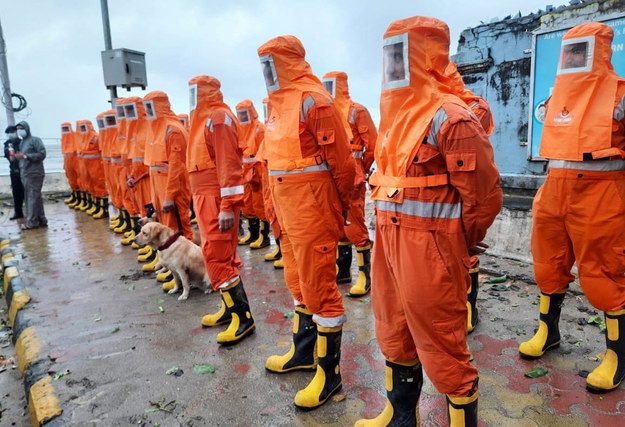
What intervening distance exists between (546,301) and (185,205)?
4.22 m

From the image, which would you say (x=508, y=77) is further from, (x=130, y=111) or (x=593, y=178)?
(x=130, y=111)

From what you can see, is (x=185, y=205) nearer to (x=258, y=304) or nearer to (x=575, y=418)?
(x=258, y=304)

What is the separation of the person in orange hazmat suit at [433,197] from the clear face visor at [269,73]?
111cm

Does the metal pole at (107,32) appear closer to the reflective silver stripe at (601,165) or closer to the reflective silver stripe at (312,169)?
the reflective silver stripe at (312,169)

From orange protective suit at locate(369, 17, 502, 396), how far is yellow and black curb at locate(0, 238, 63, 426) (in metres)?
2.73

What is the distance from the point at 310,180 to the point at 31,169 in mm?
9684

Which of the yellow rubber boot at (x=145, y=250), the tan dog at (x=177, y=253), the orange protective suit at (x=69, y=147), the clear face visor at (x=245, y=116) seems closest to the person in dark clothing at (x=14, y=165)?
the orange protective suit at (x=69, y=147)

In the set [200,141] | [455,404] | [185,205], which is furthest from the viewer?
[185,205]

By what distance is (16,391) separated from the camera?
4043 mm

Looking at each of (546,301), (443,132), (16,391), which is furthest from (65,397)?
(546,301)

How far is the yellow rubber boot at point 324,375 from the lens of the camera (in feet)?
9.90

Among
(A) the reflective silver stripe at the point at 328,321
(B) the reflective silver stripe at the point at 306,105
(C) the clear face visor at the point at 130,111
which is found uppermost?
(C) the clear face visor at the point at 130,111

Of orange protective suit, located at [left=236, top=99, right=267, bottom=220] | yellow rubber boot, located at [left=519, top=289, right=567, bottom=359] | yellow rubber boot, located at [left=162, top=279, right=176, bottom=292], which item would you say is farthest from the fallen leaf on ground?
orange protective suit, located at [left=236, top=99, right=267, bottom=220]

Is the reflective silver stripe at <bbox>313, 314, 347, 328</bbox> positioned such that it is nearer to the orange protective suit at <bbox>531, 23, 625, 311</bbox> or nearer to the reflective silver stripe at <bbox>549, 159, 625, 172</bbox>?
the orange protective suit at <bbox>531, 23, 625, 311</bbox>
